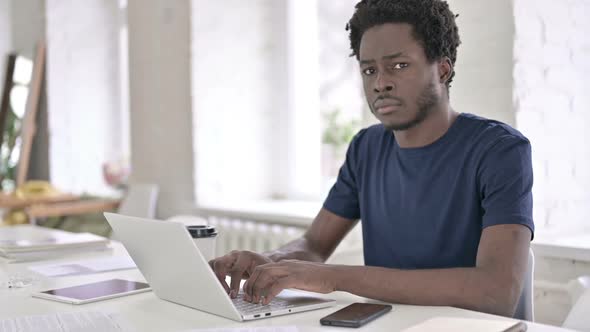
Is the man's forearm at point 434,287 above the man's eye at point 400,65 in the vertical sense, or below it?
below

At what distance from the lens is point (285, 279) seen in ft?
4.29

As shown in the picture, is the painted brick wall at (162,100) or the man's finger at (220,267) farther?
the painted brick wall at (162,100)

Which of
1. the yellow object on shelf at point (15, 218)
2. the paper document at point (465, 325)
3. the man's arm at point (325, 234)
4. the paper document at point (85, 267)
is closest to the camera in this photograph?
the paper document at point (465, 325)

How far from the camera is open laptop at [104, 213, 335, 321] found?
1176 millimetres

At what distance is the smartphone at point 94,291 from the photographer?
4.58 feet

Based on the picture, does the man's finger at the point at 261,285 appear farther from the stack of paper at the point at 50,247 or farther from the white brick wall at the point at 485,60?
the white brick wall at the point at 485,60

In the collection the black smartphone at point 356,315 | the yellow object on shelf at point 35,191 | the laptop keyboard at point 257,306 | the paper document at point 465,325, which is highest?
the yellow object on shelf at point 35,191

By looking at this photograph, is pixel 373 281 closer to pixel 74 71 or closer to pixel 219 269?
pixel 219 269

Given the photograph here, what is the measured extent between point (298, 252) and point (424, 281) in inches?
20.8

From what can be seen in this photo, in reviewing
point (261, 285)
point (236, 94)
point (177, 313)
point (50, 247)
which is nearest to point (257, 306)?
point (261, 285)

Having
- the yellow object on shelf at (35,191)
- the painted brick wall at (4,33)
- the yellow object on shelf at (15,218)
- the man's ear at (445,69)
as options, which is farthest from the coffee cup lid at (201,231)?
the painted brick wall at (4,33)

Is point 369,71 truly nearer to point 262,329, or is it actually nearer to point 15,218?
point 262,329

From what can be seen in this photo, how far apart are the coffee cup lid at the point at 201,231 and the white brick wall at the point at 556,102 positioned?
1.00 meters

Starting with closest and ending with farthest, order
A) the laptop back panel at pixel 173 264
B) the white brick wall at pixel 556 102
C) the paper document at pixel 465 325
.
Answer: the paper document at pixel 465 325 < the laptop back panel at pixel 173 264 < the white brick wall at pixel 556 102
